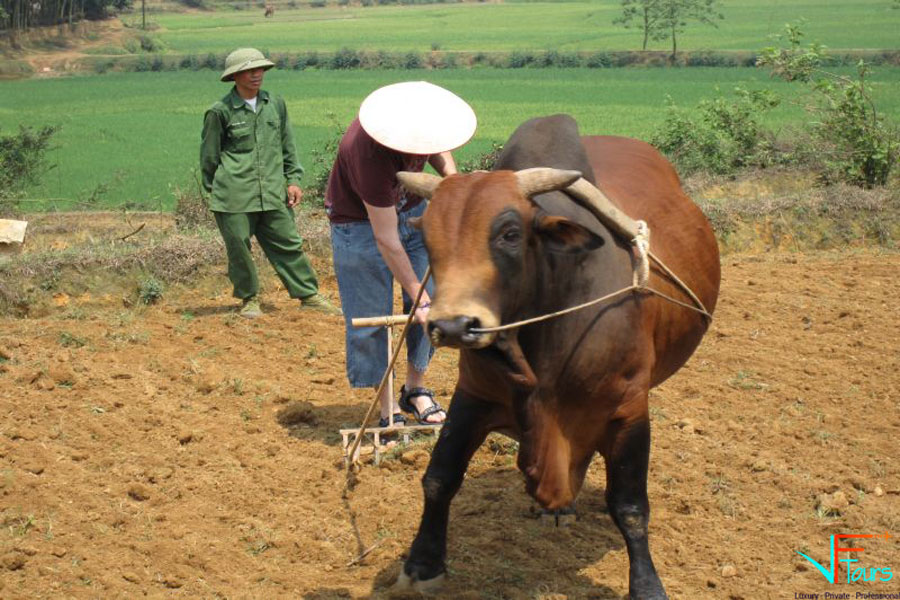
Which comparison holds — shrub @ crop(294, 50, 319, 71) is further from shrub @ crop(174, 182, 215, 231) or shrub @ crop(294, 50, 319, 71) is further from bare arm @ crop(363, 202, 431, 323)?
bare arm @ crop(363, 202, 431, 323)

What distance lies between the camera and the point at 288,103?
86.0 ft

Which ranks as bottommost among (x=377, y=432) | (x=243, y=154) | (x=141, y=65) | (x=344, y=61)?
(x=377, y=432)

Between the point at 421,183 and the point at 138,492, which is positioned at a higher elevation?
the point at 421,183

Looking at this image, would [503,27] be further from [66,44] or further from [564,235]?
[564,235]

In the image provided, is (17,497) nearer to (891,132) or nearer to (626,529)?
(626,529)

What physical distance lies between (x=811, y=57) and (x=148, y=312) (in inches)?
275

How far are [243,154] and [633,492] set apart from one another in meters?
4.67

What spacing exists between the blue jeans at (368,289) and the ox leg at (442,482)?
1.46 metres

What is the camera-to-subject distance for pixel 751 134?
12.9m

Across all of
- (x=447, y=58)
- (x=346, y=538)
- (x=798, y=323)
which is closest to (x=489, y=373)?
(x=346, y=538)

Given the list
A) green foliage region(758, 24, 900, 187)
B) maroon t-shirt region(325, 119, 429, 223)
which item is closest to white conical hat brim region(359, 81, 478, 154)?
maroon t-shirt region(325, 119, 429, 223)

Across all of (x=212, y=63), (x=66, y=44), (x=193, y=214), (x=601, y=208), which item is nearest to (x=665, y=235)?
(x=601, y=208)

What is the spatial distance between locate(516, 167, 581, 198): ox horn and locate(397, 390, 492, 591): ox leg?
0.89m

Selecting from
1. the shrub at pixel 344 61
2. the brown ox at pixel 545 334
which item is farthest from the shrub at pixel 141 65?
the brown ox at pixel 545 334
